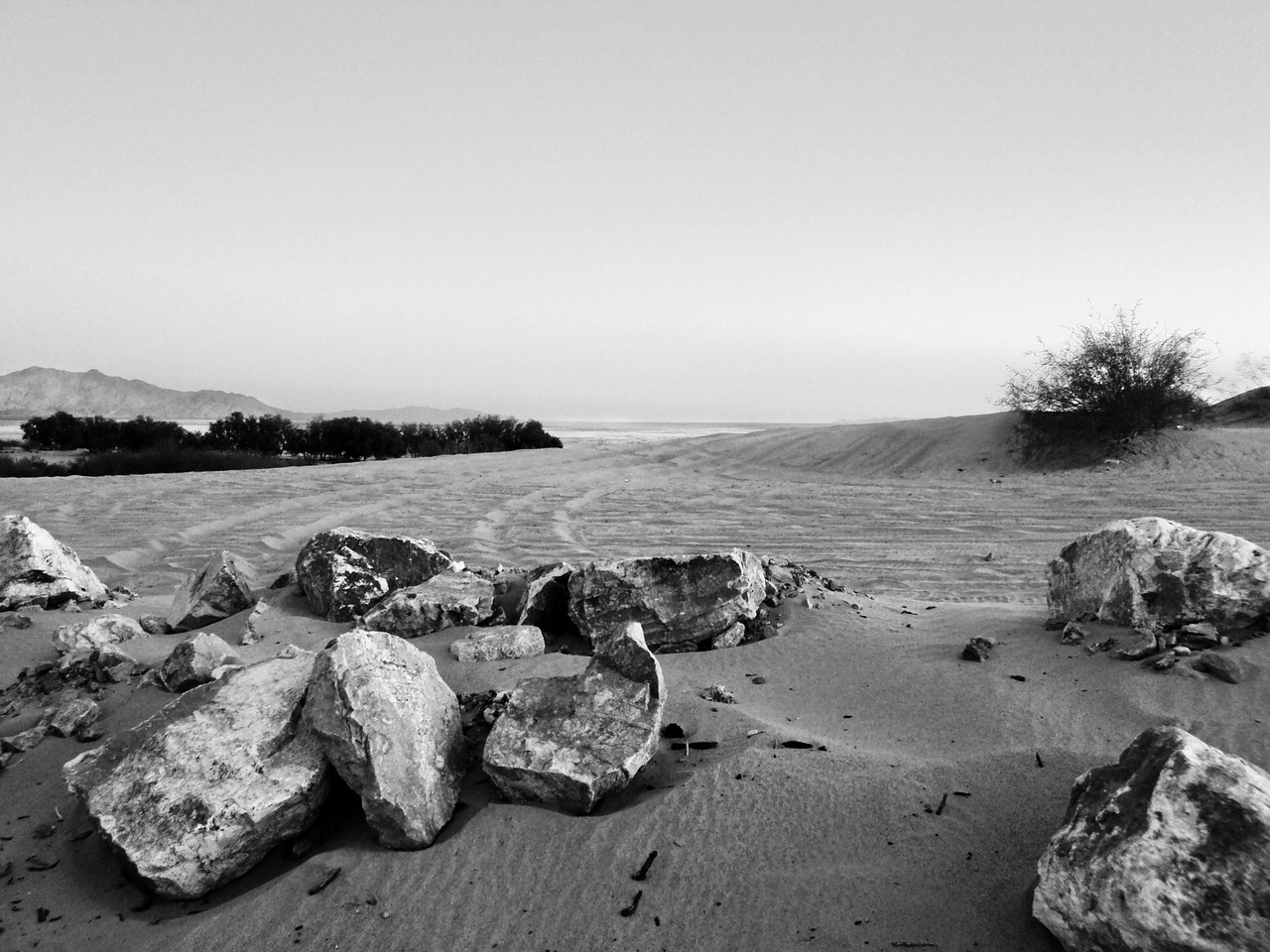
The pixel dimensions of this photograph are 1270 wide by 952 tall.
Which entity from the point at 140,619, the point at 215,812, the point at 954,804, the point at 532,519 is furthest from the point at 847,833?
the point at 532,519

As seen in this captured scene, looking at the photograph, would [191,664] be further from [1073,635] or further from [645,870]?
[1073,635]

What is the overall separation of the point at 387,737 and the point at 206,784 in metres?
0.55

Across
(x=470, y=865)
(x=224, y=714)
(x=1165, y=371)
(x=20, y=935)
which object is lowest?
(x=20, y=935)

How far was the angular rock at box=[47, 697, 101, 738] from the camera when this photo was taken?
2781mm

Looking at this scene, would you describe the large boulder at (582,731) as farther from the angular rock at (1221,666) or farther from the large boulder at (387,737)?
the angular rock at (1221,666)

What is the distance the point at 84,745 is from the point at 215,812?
41.8 inches

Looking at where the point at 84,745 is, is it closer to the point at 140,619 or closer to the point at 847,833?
the point at 140,619

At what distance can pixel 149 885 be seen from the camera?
203 cm

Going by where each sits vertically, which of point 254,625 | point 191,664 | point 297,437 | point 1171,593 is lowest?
point 254,625

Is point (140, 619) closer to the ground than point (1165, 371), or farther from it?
closer to the ground

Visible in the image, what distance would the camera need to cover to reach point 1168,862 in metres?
1.41

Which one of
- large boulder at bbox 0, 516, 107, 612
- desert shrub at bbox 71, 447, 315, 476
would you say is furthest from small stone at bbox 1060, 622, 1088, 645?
desert shrub at bbox 71, 447, 315, 476

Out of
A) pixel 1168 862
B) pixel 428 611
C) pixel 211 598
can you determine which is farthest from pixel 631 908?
pixel 211 598

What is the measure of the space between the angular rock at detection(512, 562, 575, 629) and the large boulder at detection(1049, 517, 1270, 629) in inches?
92.0
